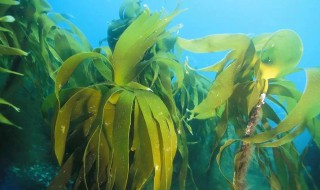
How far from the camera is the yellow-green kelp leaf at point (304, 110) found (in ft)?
3.56

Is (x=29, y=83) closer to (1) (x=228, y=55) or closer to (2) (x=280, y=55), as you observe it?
(1) (x=228, y=55)

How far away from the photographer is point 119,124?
120 cm

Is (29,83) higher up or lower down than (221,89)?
lower down

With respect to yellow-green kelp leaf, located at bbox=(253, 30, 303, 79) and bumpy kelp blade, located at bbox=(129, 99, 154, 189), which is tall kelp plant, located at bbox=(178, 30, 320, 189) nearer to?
yellow-green kelp leaf, located at bbox=(253, 30, 303, 79)

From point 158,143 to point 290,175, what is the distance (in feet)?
2.45

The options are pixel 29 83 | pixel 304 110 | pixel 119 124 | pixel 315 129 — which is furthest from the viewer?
pixel 29 83

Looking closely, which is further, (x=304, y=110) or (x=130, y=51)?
(x=130, y=51)

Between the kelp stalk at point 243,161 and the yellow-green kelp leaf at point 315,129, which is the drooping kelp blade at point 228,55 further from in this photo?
the yellow-green kelp leaf at point 315,129

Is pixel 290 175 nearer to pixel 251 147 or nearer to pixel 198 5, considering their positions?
pixel 251 147

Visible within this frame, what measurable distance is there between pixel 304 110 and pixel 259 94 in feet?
0.64

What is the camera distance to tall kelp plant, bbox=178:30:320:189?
110 cm

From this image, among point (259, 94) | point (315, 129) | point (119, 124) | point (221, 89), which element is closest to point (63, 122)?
point (119, 124)

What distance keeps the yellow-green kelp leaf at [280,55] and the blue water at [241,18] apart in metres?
32.1

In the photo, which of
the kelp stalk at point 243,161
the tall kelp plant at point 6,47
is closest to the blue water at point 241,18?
the tall kelp plant at point 6,47
